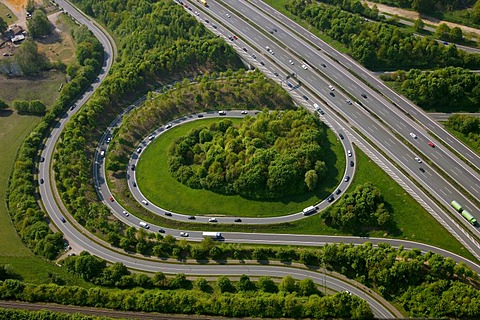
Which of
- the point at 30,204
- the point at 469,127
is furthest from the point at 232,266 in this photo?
the point at 469,127

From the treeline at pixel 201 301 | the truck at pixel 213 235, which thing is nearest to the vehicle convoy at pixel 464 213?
the treeline at pixel 201 301

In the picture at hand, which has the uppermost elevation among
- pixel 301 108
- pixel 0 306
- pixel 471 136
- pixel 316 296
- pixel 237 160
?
pixel 471 136

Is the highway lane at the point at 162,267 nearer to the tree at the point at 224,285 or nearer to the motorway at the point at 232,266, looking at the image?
the motorway at the point at 232,266

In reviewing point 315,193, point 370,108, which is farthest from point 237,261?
point 370,108

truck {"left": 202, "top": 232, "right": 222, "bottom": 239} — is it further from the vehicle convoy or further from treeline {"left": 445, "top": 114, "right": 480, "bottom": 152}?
treeline {"left": 445, "top": 114, "right": 480, "bottom": 152}

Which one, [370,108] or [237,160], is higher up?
[370,108]

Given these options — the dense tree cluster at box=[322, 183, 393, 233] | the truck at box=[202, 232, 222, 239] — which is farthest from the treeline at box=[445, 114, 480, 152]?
the truck at box=[202, 232, 222, 239]

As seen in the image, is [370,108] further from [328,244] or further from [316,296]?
[316,296]
